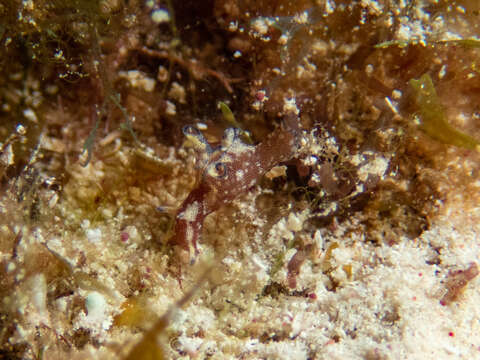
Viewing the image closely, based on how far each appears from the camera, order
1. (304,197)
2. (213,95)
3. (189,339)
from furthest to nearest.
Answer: (304,197) → (213,95) → (189,339)

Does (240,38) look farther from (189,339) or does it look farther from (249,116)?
(189,339)

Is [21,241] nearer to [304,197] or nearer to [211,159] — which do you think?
[211,159]

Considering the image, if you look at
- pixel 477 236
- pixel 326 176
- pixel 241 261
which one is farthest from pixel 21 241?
pixel 477 236

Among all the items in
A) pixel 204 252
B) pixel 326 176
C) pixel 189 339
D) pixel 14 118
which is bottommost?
pixel 189 339

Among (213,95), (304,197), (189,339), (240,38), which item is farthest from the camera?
(304,197)

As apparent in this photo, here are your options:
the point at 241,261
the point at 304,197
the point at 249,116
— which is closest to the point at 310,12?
the point at 249,116

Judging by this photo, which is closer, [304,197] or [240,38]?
[240,38]

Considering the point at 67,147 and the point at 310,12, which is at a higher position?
the point at 310,12
